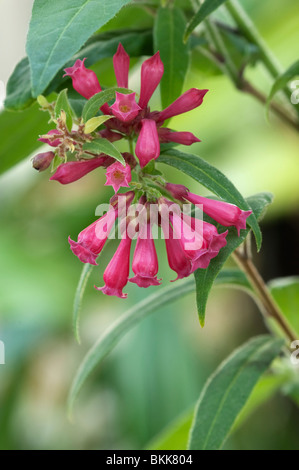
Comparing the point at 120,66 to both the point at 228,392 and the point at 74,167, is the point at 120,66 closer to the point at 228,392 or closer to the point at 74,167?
the point at 74,167

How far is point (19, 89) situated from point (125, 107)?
8.1 inches

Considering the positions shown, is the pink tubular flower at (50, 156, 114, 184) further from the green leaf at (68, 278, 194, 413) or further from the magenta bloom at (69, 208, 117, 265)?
the green leaf at (68, 278, 194, 413)

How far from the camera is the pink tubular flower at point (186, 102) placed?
56 cm

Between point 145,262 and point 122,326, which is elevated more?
point 145,262

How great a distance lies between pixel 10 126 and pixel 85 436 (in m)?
1.43

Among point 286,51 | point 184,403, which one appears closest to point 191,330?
point 184,403

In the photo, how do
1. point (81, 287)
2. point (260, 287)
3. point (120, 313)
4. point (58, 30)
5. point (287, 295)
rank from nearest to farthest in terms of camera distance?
point (58, 30), point (81, 287), point (260, 287), point (287, 295), point (120, 313)

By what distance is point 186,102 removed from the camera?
1.84ft

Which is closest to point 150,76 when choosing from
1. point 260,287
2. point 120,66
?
point 120,66

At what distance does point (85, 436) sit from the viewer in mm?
2043

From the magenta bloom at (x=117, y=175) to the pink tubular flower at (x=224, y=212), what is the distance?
0.07m

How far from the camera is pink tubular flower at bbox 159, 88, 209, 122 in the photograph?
1.83 ft

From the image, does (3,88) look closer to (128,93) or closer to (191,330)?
(128,93)

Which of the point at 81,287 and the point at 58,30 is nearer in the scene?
the point at 58,30
